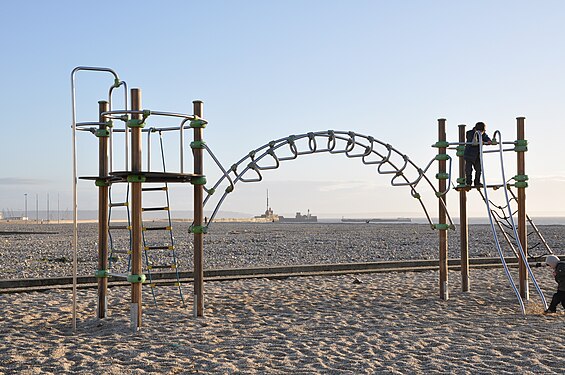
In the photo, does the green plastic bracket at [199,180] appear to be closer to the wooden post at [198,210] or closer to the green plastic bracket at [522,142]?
the wooden post at [198,210]

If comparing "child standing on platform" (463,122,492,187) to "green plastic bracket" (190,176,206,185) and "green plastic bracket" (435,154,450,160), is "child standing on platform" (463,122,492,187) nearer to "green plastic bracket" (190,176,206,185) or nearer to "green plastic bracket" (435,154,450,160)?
"green plastic bracket" (435,154,450,160)

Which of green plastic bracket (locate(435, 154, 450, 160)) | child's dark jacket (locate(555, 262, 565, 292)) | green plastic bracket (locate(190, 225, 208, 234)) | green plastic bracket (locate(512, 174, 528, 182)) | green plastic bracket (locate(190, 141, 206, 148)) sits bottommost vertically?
child's dark jacket (locate(555, 262, 565, 292))

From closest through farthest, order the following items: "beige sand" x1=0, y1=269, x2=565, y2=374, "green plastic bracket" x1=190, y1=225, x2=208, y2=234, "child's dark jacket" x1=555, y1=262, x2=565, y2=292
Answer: "beige sand" x1=0, y1=269, x2=565, y2=374
"child's dark jacket" x1=555, y1=262, x2=565, y2=292
"green plastic bracket" x1=190, y1=225, x2=208, y2=234

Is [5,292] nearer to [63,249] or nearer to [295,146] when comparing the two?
[295,146]

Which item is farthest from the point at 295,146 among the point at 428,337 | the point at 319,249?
the point at 319,249

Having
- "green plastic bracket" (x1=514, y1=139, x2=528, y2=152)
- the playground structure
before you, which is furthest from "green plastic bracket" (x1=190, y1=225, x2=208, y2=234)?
"green plastic bracket" (x1=514, y1=139, x2=528, y2=152)

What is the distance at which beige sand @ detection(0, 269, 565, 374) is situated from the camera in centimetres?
644

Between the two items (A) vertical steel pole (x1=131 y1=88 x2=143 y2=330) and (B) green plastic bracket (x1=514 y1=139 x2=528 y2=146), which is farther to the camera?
(B) green plastic bracket (x1=514 y1=139 x2=528 y2=146)

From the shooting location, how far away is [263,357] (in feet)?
22.2

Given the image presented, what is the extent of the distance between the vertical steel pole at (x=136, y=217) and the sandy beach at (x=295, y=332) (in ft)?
1.07

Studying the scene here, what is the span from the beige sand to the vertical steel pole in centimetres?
32

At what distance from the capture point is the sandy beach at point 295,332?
645 centimetres

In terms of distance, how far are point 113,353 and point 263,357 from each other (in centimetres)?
164

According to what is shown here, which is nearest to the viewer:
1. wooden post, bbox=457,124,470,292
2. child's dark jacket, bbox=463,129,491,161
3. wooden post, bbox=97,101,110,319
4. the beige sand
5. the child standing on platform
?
the beige sand
